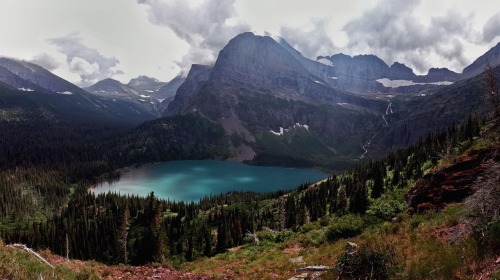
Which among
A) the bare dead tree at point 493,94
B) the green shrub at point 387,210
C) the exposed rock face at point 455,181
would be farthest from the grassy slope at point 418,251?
the bare dead tree at point 493,94

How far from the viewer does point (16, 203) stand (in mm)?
179375

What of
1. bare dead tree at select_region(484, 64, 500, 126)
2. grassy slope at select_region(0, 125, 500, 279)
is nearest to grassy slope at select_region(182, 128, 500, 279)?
grassy slope at select_region(0, 125, 500, 279)

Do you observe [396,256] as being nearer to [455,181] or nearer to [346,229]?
[455,181]

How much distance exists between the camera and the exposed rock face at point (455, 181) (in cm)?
2473

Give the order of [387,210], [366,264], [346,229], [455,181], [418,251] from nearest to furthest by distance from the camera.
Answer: [366,264] < [418,251] < [455,181] < [346,229] < [387,210]

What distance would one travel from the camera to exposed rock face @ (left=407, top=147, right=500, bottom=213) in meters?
24.7

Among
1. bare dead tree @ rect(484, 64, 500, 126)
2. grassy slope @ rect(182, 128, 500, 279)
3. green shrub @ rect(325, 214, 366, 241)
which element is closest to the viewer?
grassy slope @ rect(182, 128, 500, 279)

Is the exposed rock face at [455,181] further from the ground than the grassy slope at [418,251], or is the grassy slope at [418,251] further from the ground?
the exposed rock face at [455,181]

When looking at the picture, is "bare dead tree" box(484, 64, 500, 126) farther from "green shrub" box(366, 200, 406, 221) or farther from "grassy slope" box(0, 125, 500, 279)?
"green shrub" box(366, 200, 406, 221)

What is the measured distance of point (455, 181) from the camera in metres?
26.1

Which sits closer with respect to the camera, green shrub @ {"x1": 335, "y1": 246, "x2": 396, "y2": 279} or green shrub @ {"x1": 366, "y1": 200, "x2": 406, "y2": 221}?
green shrub @ {"x1": 335, "y1": 246, "x2": 396, "y2": 279}

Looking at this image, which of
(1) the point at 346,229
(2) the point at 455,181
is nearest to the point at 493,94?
(2) the point at 455,181

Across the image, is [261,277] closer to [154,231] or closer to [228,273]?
[228,273]

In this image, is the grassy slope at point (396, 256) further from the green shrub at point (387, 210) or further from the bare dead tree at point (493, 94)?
the bare dead tree at point (493, 94)
